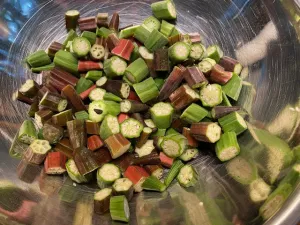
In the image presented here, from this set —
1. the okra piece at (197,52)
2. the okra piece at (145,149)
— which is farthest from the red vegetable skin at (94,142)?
the okra piece at (197,52)

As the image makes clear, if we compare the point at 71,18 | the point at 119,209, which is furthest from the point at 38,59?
the point at 119,209

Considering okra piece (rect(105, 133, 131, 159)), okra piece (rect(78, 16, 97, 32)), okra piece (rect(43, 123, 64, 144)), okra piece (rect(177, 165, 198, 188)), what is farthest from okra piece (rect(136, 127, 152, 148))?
okra piece (rect(78, 16, 97, 32))

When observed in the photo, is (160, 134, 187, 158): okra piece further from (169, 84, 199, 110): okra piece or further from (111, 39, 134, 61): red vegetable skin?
(111, 39, 134, 61): red vegetable skin

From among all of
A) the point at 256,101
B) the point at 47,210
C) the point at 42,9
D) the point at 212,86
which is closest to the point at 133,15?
the point at 42,9

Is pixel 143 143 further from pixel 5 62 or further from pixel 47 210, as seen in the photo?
pixel 5 62

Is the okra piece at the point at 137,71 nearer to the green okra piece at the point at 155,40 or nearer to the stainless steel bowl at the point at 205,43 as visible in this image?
the green okra piece at the point at 155,40

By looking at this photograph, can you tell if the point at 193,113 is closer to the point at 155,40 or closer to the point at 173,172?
the point at 173,172
